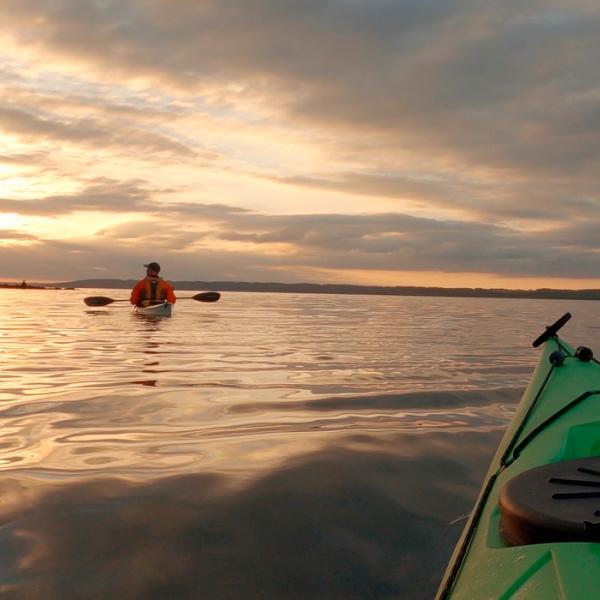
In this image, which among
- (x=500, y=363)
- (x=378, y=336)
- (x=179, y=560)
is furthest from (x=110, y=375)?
(x=378, y=336)

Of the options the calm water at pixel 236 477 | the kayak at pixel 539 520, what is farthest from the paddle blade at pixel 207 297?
the kayak at pixel 539 520

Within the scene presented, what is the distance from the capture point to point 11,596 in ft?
7.77

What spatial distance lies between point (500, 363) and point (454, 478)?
21.6 ft

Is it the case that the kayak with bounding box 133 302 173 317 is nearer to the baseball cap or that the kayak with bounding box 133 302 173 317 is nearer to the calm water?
the baseball cap

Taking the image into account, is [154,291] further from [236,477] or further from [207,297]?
[236,477]

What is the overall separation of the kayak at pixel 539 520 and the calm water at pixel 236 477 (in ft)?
1.89

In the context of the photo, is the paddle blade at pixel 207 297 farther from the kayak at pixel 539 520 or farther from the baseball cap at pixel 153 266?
the kayak at pixel 539 520

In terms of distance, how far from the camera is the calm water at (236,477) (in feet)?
8.57

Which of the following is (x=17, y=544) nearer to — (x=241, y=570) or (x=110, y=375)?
(x=241, y=570)

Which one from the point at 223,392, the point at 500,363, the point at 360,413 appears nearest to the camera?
the point at 360,413

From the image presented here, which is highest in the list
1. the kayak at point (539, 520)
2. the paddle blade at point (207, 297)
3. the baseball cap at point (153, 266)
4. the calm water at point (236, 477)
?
the baseball cap at point (153, 266)

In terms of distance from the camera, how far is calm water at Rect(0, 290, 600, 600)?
261 centimetres

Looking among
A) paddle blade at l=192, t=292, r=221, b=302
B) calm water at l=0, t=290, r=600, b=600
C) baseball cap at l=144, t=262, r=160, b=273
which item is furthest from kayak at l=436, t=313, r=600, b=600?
paddle blade at l=192, t=292, r=221, b=302

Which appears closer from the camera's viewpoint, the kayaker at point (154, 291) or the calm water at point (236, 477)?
the calm water at point (236, 477)
